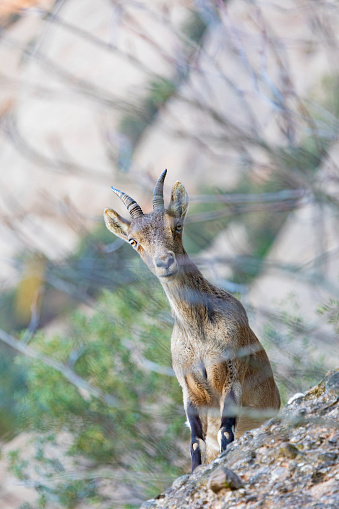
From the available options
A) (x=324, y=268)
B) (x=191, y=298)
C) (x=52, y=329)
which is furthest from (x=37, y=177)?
(x=324, y=268)

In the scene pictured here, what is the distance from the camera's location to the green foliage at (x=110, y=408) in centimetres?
1016

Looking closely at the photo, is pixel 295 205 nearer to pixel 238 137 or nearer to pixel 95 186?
pixel 238 137

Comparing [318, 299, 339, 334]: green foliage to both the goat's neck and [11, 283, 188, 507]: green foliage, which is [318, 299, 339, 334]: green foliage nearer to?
the goat's neck

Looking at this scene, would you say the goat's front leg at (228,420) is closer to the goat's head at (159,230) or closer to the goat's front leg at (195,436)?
the goat's front leg at (195,436)

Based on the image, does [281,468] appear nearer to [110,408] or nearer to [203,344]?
[203,344]

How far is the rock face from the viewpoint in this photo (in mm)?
3869

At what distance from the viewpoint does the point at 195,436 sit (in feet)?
19.3

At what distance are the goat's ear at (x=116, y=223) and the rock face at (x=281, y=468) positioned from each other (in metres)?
2.20

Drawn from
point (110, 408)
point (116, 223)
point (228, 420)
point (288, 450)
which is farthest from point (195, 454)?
point (110, 408)

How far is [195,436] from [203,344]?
73 cm

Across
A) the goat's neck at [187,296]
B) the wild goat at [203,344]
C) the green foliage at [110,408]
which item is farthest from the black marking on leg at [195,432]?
the green foliage at [110,408]

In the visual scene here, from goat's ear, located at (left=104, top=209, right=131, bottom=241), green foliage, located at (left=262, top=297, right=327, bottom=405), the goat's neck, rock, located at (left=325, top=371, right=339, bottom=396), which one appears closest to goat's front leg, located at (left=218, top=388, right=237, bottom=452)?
green foliage, located at (left=262, top=297, right=327, bottom=405)

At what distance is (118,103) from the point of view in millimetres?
5234

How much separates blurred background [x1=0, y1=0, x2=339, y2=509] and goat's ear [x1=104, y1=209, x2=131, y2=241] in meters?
0.18
